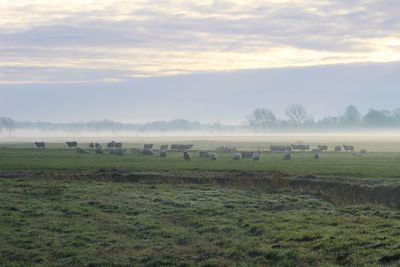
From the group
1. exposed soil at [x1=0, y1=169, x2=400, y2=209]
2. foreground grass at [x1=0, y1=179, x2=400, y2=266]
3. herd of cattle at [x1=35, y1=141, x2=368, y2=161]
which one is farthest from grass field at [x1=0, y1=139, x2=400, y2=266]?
herd of cattle at [x1=35, y1=141, x2=368, y2=161]

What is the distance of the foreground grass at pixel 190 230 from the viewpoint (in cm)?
1741

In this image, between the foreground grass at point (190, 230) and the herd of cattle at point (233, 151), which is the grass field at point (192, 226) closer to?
the foreground grass at point (190, 230)

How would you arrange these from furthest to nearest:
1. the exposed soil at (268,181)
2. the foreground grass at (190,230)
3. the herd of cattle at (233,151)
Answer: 1. the herd of cattle at (233,151)
2. the exposed soil at (268,181)
3. the foreground grass at (190,230)

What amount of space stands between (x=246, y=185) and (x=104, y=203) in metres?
14.1

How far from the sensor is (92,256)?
18359mm

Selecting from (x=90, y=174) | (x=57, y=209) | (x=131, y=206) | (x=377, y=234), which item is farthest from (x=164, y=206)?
(x=90, y=174)

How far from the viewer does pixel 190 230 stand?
2238 centimetres

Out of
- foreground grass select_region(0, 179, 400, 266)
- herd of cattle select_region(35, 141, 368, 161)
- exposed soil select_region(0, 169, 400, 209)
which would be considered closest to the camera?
foreground grass select_region(0, 179, 400, 266)

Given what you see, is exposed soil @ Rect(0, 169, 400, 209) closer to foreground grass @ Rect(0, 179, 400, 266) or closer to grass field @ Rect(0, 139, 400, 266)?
grass field @ Rect(0, 139, 400, 266)

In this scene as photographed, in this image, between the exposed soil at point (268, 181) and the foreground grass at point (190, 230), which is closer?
the foreground grass at point (190, 230)

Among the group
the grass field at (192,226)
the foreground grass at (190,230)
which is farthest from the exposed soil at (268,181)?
the foreground grass at (190,230)

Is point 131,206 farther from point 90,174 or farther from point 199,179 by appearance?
point 90,174

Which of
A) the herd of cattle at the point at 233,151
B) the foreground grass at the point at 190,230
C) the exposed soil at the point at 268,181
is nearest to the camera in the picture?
the foreground grass at the point at 190,230

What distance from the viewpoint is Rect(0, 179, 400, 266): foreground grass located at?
57.1 ft
